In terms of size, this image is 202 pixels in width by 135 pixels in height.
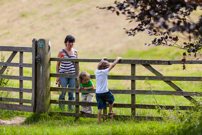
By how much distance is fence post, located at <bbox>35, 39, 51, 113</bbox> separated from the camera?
7770 millimetres

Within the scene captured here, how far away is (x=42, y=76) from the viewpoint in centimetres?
782

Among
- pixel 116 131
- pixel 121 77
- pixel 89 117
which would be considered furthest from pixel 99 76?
pixel 116 131

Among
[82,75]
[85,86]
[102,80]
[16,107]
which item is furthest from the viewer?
[16,107]

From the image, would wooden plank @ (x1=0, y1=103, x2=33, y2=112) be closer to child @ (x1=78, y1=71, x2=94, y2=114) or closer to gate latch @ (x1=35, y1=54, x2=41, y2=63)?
gate latch @ (x1=35, y1=54, x2=41, y2=63)

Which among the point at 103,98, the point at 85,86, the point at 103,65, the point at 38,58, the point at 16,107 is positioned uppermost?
the point at 38,58

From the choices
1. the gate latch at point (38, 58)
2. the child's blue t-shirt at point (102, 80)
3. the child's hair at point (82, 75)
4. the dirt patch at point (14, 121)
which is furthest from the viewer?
the dirt patch at point (14, 121)

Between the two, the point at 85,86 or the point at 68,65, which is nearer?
the point at 85,86

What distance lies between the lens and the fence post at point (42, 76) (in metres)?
7.77

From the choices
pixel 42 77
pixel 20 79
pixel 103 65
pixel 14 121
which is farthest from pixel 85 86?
pixel 14 121

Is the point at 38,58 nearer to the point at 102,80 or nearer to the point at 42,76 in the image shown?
the point at 42,76

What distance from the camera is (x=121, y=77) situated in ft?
24.1

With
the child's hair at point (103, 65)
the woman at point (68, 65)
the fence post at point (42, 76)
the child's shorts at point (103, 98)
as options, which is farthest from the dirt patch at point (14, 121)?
the child's hair at point (103, 65)

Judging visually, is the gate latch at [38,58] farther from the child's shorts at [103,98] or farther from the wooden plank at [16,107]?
the child's shorts at [103,98]

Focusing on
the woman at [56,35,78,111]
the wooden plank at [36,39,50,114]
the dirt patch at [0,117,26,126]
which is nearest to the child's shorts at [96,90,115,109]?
the woman at [56,35,78,111]
